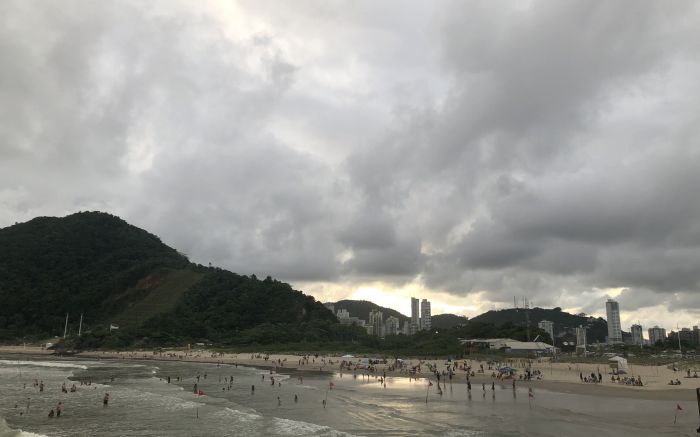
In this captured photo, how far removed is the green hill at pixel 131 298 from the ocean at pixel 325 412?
77.1m

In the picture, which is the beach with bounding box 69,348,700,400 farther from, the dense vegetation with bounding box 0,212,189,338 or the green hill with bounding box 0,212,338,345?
the dense vegetation with bounding box 0,212,189,338

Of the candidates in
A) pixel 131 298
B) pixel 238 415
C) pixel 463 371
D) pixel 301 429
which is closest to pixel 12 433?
pixel 238 415

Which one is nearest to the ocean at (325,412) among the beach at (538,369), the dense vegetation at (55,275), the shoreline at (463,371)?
the shoreline at (463,371)

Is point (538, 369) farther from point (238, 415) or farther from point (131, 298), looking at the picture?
point (131, 298)

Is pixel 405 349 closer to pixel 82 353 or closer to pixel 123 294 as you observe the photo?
pixel 82 353

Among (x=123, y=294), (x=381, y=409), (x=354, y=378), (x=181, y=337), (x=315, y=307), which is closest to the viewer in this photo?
(x=381, y=409)

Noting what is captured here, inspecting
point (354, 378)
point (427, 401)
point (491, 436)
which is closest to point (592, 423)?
point (491, 436)

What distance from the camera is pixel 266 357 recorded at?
91.4 metres

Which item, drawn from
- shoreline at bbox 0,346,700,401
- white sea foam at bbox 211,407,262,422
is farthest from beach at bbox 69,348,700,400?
white sea foam at bbox 211,407,262,422

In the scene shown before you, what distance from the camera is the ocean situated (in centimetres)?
2783

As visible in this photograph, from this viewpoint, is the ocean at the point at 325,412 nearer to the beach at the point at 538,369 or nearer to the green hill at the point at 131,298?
the beach at the point at 538,369

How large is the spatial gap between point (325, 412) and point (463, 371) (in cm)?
3701

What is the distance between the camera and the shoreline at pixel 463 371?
45188mm

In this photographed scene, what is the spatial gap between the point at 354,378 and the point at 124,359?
198ft
